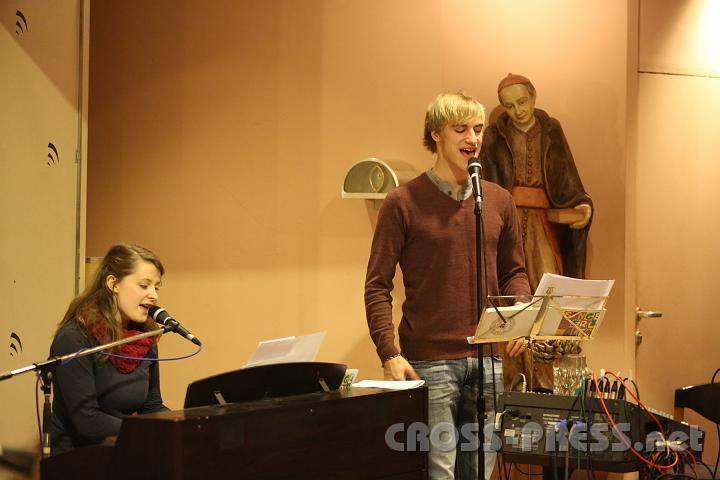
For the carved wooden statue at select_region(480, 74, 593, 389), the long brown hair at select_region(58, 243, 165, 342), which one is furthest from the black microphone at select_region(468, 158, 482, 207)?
the carved wooden statue at select_region(480, 74, 593, 389)

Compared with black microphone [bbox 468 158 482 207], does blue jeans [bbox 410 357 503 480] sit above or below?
below

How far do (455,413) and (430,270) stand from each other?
0.49 metres

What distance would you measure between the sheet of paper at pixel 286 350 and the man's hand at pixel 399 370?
29 centimetres

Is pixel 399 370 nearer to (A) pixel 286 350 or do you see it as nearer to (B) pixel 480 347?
(B) pixel 480 347

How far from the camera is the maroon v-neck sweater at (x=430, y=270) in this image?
3.01 m

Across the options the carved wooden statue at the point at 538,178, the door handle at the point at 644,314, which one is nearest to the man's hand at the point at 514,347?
the carved wooden statue at the point at 538,178

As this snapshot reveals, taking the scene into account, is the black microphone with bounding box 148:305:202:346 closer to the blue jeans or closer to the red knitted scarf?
the red knitted scarf

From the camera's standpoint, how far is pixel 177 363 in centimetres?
446

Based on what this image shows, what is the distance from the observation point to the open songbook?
8.69 feet

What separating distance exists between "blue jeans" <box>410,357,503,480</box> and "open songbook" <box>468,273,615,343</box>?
237 millimetres

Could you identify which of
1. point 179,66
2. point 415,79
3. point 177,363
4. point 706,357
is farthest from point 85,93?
point 706,357

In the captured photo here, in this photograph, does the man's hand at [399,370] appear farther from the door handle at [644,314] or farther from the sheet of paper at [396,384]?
the door handle at [644,314]

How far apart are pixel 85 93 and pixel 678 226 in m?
3.35

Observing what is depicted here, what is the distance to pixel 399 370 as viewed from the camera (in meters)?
2.93
